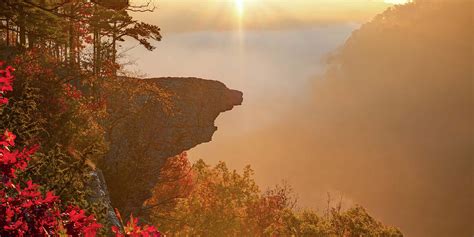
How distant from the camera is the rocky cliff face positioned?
85.3 ft

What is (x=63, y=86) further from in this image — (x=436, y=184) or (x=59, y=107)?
(x=436, y=184)

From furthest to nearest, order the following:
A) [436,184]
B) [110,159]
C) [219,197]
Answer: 1. [436,184]
2. [219,197]
3. [110,159]

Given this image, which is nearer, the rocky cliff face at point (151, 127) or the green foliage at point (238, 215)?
the green foliage at point (238, 215)

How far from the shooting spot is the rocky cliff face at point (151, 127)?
85.3ft

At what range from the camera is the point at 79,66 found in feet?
89.9

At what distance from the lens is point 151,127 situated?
35.2 metres

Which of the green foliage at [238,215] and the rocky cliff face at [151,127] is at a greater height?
the rocky cliff face at [151,127]

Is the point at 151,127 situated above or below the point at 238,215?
above

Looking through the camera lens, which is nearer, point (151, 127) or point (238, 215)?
point (151, 127)

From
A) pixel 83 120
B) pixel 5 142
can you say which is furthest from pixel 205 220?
pixel 5 142

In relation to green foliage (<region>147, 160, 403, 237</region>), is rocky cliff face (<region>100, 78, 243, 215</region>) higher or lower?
higher

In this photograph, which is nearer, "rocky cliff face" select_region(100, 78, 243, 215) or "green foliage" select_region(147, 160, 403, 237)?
"green foliage" select_region(147, 160, 403, 237)

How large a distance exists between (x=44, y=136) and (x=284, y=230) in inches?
558

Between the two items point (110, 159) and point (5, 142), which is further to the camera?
point (110, 159)
